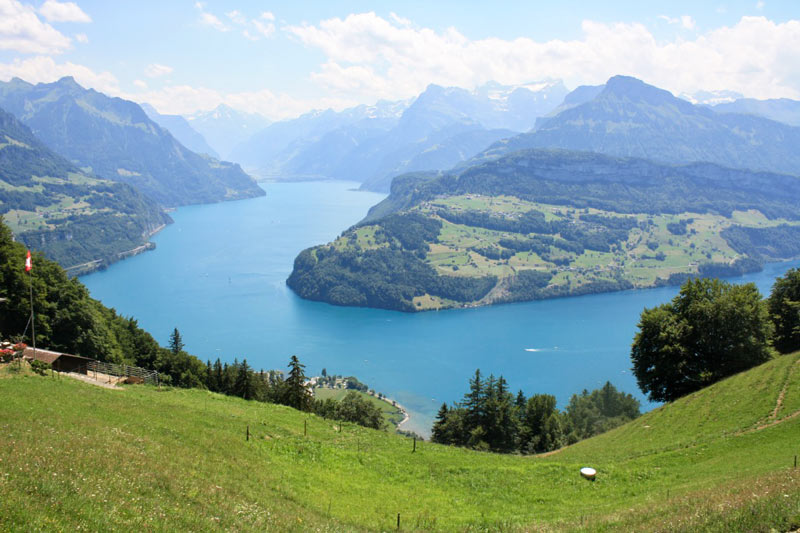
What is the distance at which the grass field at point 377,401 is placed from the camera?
8200cm

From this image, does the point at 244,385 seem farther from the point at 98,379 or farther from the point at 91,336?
the point at 98,379

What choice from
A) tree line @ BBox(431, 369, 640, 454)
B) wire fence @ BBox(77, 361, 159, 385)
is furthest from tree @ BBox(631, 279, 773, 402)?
wire fence @ BBox(77, 361, 159, 385)

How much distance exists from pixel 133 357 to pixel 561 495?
42773 millimetres

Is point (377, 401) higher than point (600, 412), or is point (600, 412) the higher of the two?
point (600, 412)

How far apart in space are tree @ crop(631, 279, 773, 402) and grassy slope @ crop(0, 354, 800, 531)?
6686 mm

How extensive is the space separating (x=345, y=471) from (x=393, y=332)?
382 ft

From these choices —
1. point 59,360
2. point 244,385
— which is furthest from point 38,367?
point 244,385

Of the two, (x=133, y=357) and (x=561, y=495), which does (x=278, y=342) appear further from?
(x=561, y=495)

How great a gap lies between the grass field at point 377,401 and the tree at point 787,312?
5232 cm

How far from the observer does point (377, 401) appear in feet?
293

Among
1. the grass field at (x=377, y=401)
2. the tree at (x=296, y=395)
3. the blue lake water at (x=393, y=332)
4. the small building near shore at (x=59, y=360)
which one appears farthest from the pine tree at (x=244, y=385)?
the blue lake water at (x=393, y=332)

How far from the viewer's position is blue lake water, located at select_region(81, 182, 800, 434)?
329ft

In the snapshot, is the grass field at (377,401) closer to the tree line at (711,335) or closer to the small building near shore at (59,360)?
the tree line at (711,335)

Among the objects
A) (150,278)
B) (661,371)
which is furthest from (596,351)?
(150,278)
